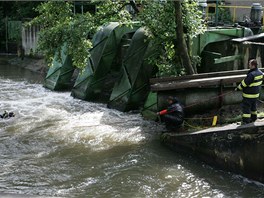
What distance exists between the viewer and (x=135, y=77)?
48.5 ft

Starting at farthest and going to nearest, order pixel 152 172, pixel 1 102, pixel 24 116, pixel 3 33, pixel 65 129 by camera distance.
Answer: pixel 3 33 < pixel 1 102 < pixel 24 116 < pixel 65 129 < pixel 152 172

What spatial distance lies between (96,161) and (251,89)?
4202mm

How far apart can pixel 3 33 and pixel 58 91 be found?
15.3 meters

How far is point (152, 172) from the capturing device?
31.4 ft

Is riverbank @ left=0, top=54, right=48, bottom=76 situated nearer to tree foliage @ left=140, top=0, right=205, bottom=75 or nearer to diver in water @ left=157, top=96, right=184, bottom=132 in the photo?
tree foliage @ left=140, top=0, right=205, bottom=75

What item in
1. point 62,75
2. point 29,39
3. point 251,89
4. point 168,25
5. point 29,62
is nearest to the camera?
point 251,89

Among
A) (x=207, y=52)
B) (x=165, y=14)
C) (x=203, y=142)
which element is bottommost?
(x=203, y=142)

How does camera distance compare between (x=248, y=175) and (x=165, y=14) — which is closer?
(x=248, y=175)

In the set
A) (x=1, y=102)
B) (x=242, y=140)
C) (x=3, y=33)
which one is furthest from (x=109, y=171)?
(x=3, y=33)

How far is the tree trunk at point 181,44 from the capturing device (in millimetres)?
11688

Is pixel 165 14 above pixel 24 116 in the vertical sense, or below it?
above

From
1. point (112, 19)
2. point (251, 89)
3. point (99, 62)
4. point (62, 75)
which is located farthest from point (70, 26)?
point (62, 75)

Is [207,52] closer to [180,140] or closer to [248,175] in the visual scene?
[180,140]

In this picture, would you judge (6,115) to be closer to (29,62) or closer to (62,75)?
(62,75)
